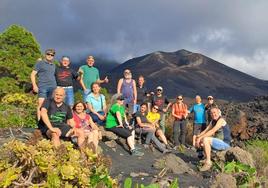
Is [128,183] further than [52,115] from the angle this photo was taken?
No

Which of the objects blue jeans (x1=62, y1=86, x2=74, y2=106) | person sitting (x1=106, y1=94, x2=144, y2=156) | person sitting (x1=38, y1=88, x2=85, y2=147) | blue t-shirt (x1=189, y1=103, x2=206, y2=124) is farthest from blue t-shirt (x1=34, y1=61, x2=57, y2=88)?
blue t-shirt (x1=189, y1=103, x2=206, y2=124)

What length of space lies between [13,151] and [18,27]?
1714cm

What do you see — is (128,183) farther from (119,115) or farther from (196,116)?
(196,116)

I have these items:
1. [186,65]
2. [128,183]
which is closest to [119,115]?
[128,183]

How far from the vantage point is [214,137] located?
379 inches

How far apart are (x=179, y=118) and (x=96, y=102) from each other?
3.03m

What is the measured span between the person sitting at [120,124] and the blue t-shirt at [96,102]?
26 cm

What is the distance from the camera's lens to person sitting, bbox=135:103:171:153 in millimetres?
11102

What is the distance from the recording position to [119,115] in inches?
402

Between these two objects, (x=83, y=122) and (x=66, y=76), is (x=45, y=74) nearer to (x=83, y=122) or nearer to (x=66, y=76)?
(x=66, y=76)

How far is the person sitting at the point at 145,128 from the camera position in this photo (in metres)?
11.1

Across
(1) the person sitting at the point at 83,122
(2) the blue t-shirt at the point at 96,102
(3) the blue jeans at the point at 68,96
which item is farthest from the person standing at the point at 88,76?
(1) the person sitting at the point at 83,122

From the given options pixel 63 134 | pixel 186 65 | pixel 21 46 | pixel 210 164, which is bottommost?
pixel 210 164

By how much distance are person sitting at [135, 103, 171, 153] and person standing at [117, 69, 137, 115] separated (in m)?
0.32
